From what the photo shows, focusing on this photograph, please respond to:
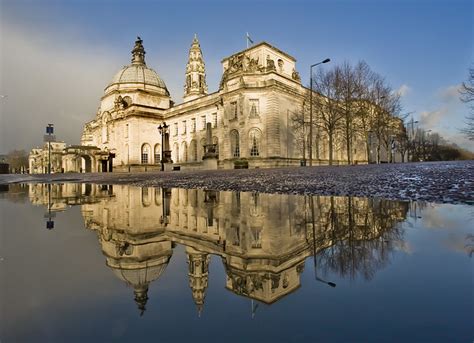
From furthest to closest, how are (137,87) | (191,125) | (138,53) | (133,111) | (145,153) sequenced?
1. (138,53)
2. (137,87)
3. (145,153)
4. (133,111)
5. (191,125)

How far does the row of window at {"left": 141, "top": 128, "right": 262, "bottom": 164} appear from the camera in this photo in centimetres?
3584

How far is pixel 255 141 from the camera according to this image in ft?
118

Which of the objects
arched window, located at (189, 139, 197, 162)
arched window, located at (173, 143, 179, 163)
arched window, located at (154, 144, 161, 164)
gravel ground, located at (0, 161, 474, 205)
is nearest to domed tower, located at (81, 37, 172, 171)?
arched window, located at (154, 144, 161, 164)

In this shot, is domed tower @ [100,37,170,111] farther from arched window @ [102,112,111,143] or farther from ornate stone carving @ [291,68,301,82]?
ornate stone carving @ [291,68,301,82]

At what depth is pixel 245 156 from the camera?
35.8 meters

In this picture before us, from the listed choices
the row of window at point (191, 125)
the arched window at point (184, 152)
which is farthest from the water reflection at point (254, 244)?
the arched window at point (184, 152)

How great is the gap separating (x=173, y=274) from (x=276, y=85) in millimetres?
35580

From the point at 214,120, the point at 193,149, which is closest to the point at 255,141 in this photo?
the point at 214,120

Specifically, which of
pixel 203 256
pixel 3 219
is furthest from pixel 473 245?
pixel 3 219

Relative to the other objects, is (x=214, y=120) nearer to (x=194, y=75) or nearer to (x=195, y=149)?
(x=195, y=149)

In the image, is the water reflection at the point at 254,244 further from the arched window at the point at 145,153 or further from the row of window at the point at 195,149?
the arched window at the point at 145,153

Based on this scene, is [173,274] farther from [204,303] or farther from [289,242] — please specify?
[289,242]

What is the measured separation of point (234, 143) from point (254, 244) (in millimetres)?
35781

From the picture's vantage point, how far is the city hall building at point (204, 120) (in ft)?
116
